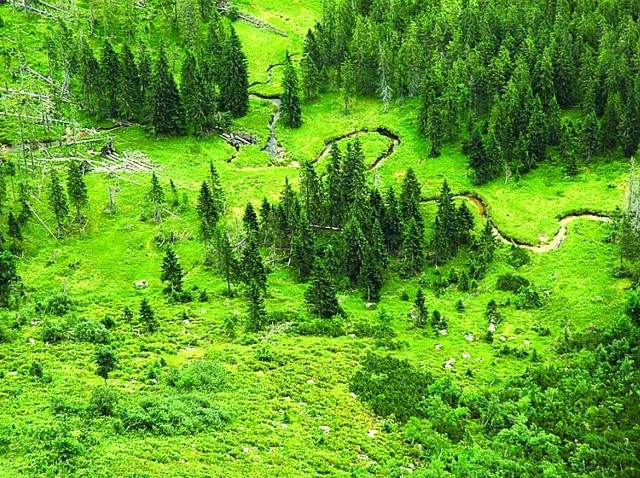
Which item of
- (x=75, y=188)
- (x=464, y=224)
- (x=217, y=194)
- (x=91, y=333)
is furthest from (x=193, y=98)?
(x=91, y=333)

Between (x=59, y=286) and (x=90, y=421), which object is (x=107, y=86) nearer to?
(x=59, y=286)

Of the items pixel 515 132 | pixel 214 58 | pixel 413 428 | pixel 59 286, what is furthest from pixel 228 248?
pixel 214 58

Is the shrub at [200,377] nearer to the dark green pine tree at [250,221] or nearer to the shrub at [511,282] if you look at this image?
the dark green pine tree at [250,221]

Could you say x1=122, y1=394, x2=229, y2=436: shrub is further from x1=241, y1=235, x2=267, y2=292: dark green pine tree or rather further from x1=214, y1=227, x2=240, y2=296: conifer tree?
x1=214, y1=227, x2=240, y2=296: conifer tree

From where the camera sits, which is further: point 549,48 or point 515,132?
point 549,48

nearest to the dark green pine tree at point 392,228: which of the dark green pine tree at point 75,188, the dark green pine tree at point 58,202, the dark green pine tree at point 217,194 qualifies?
the dark green pine tree at point 217,194

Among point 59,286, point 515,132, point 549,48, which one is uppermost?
point 549,48
